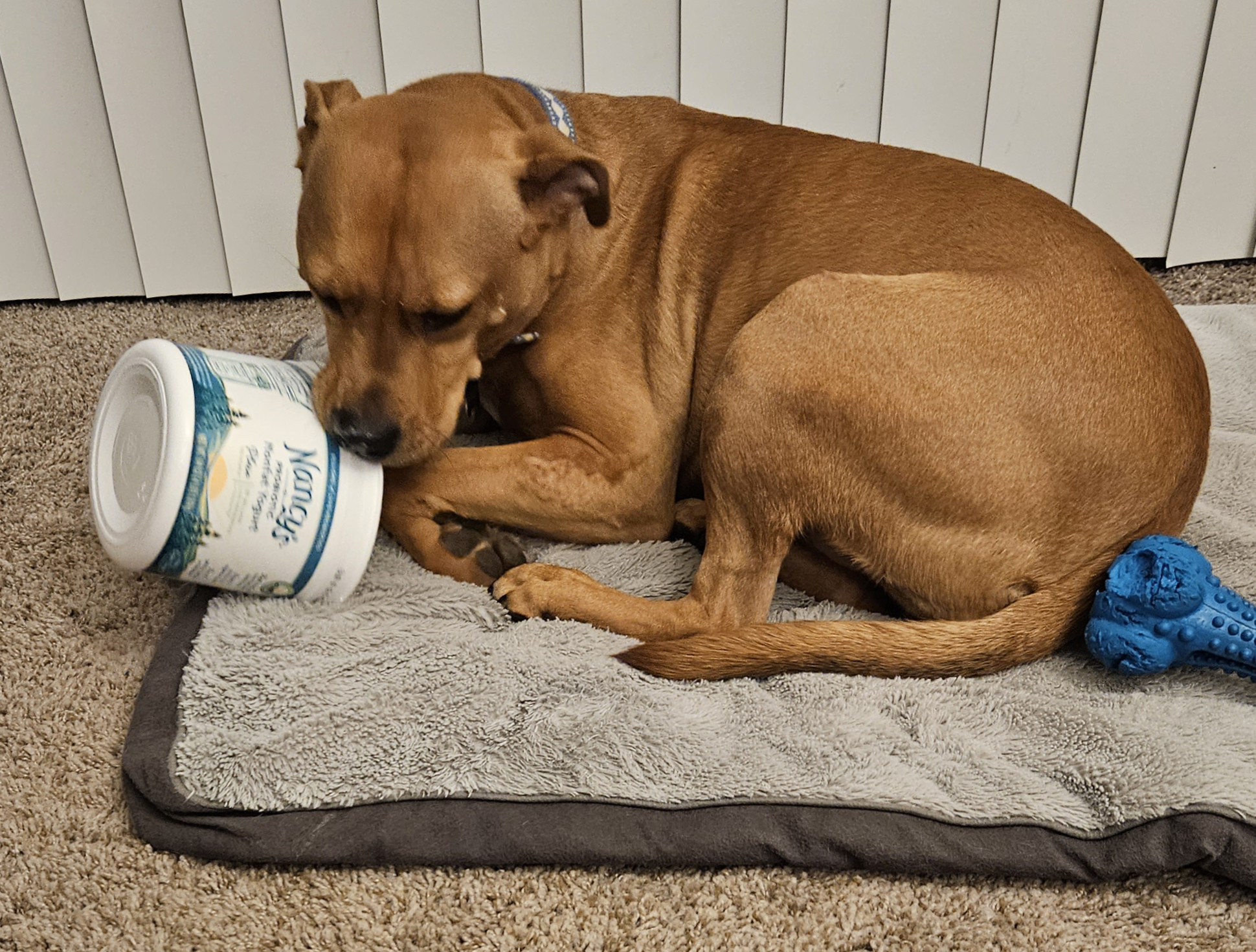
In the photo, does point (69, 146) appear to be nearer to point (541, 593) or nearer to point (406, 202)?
point (406, 202)

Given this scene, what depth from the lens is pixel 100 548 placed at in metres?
2.66

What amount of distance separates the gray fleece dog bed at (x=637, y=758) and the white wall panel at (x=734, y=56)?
2.80 meters

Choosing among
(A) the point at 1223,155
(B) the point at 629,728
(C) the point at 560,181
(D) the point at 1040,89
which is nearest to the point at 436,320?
(C) the point at 560,181

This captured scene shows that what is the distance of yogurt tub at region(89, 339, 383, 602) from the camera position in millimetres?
1957

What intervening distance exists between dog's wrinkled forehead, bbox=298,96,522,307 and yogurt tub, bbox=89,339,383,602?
0.31m

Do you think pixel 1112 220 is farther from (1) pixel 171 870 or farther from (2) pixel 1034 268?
(1) pixel 171 870

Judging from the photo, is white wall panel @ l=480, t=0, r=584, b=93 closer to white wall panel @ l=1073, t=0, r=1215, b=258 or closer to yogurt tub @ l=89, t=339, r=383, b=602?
white wall panel @ l=1073, t=0, r=1215, b=258

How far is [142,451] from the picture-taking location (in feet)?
6.82

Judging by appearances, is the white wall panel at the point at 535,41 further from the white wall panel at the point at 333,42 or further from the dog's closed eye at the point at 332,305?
the dog's closed eye at the point at 332,305

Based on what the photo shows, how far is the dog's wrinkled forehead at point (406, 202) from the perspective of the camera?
2117 mm

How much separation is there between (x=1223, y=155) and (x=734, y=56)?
2.10 m

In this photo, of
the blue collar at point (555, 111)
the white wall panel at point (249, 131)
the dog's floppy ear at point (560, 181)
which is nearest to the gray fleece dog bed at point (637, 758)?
the dog's floppy ear at point (560, 181)

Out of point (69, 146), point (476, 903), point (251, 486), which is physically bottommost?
point (476, 903)

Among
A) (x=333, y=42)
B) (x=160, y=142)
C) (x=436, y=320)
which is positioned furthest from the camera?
(x=160, y=142)
